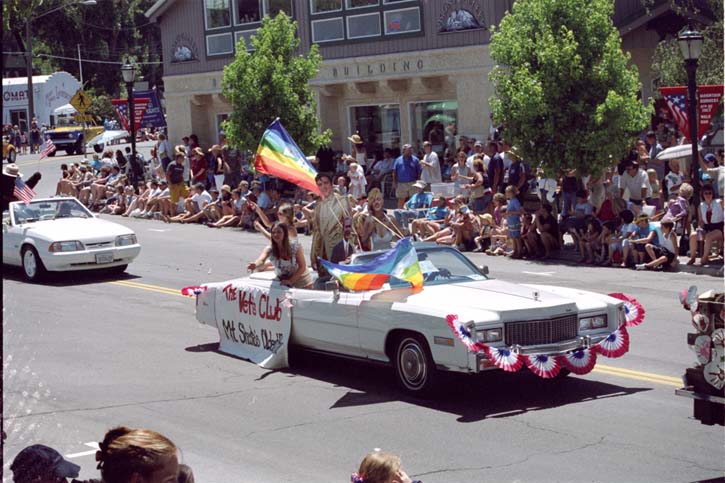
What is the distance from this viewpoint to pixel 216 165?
3050 cm

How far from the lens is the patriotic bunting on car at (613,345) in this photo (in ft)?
34.1

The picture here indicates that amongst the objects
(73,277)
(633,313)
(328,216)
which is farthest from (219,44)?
(633,313)

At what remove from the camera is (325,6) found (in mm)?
33188

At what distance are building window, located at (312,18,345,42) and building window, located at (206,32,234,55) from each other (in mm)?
3755

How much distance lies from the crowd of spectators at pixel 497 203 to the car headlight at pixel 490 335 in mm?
3293

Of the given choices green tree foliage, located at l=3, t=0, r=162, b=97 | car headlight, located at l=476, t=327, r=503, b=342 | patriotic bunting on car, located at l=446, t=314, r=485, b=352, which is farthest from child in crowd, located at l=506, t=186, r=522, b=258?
green tree foliage, located at l=3, t=0, r=162, b=97

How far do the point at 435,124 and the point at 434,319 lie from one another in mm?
21716

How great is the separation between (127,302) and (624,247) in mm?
8103

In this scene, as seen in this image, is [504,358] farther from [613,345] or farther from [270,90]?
[270,90]

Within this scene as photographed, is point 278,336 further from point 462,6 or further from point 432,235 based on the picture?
point 462,6

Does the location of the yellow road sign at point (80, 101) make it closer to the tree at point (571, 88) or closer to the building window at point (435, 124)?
the building window at point (435, 124)

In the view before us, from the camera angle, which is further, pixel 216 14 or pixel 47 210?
pixel 216 14

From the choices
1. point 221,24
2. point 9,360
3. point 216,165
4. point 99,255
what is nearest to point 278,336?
point 9,360

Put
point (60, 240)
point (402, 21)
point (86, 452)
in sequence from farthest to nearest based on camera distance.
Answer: point (402, 21) → point (60, 240) → point (86, 452)
